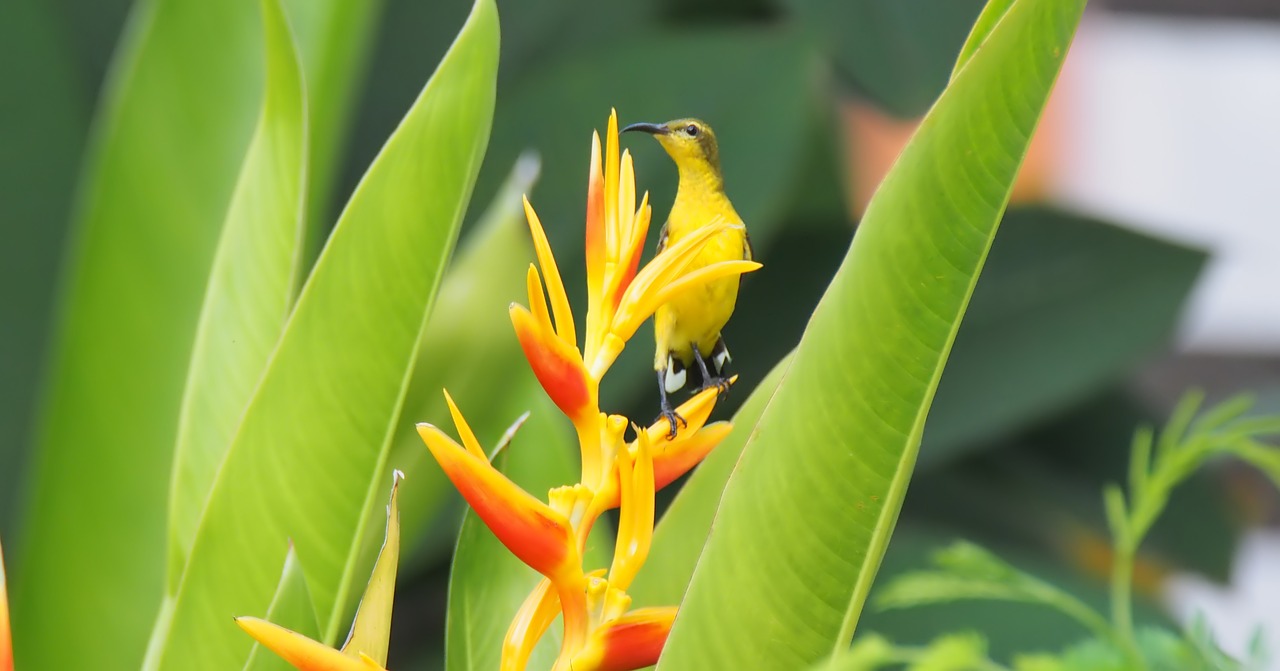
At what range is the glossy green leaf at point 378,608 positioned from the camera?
0.73ft

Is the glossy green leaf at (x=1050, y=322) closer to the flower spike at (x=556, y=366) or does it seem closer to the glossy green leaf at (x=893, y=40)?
the glossy green leaf at (x=893, y=40)

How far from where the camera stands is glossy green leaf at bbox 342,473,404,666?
22 centimetres

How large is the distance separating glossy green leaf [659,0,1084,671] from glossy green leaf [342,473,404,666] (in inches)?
2.1

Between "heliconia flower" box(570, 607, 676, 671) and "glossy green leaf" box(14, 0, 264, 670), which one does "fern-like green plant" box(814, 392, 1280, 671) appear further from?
"glossy green leaf" box(14, 0, 264, 670)

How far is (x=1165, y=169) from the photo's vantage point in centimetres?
183

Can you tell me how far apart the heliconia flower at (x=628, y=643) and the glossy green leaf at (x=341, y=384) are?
8cm

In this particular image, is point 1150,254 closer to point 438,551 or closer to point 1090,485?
point 1090,485

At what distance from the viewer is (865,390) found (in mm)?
223

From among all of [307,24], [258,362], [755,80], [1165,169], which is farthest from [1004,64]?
[1165,169]

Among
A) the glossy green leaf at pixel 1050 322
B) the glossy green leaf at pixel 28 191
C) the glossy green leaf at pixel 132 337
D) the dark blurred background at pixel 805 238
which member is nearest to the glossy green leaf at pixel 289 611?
the glossy green leaf at pixel 132 337

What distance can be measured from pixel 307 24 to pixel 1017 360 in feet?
2.08

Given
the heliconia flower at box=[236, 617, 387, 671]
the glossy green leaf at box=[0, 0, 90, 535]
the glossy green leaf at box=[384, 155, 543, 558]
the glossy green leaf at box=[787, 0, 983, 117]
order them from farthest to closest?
1. the glossy green leaf at box=[787, 0, 983, 117]
2. the glossy green leaf at box=[0, 0, 90, 535]
3. the glossy green leaf at box=[384, 155, 543, 558]
4. the heliconia flower at box=[236, 617, 387, 671]

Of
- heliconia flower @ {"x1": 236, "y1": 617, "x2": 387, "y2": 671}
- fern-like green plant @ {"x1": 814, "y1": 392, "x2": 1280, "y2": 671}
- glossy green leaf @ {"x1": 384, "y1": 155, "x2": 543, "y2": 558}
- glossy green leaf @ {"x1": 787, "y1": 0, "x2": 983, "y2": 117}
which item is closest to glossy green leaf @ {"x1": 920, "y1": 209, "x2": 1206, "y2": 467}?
glossy green leaf @ {"x1": 787, "y1": 0, "x2": 983, "y2": 117}

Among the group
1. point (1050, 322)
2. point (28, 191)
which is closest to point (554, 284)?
point (28, 191)
